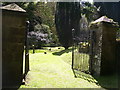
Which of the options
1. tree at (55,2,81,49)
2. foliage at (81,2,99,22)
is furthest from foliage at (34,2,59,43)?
tree at (55,2,81,49)

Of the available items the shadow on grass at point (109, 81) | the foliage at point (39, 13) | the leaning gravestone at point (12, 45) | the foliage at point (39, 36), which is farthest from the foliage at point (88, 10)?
the leaning gravestone at point (12, 45)

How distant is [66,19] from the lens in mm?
22000

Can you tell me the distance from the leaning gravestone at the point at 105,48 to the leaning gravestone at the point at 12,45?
3067 millimetres

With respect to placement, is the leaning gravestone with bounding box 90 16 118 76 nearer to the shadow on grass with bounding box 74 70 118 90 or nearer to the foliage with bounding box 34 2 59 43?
the shadow on grass with bounding box 74 70 118 90

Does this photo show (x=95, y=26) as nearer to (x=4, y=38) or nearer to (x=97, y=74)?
(x=97, y=74)

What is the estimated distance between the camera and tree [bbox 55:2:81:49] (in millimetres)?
21656

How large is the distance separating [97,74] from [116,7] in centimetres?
1693

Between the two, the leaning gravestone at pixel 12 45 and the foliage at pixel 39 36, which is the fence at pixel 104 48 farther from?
the foliage at pixel 39 36

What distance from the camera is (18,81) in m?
5.01

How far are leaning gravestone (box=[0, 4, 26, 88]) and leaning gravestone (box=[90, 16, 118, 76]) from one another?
10.1 feet

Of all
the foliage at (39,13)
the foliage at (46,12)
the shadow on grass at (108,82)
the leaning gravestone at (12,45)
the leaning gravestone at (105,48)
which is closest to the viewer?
the leaning gravestone at (12,45)

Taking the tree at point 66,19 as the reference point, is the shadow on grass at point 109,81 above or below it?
below

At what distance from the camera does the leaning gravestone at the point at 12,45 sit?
471 centimetres

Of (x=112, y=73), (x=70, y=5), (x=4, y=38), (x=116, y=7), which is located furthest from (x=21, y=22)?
(x=116, y=7)
